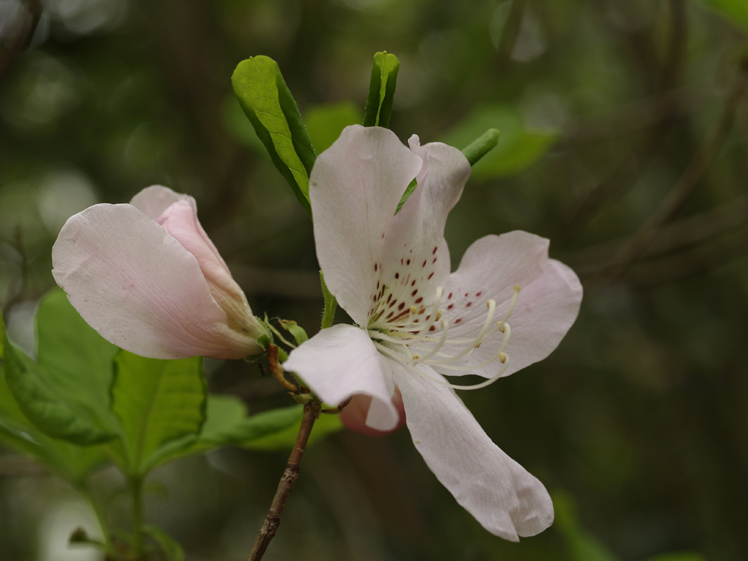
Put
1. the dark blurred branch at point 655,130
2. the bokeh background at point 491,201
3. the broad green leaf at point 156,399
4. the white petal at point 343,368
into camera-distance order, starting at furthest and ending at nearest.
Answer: the bokeh background at point 491,201 < the dark blurred branch at point 655,130 < the broad green leaf at point 156,399 < the white petal at point 343,368

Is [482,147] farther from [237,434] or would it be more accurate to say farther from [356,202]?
[237,434]

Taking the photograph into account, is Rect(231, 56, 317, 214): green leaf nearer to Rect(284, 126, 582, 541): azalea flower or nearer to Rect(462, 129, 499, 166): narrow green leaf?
Rect(284, 126, 582, 541): azalea flower

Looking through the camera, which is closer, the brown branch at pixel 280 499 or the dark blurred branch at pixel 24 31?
the brown branch at pixel 280 499

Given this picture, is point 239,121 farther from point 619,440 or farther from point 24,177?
point 619,440

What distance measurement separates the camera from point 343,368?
558mm

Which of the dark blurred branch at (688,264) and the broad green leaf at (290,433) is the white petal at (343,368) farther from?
the dark blurred branch at (688,264)

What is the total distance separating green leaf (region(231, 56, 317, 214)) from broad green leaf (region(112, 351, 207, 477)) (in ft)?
1.00

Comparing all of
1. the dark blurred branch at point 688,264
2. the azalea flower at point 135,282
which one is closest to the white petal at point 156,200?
the azalea flower at point 135,282

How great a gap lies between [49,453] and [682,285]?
3.39 meters

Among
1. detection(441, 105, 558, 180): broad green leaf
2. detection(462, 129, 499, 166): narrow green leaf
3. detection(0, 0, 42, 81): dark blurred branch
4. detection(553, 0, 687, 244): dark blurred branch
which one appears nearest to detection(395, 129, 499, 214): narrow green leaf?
detection(462, 129, 499, 166): narrow green leaf

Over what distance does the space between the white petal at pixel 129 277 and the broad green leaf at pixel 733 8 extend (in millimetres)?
1415

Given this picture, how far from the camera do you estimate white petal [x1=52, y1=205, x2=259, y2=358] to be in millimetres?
626

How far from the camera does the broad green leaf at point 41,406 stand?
2.28ft

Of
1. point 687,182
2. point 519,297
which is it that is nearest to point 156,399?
point 519,297
